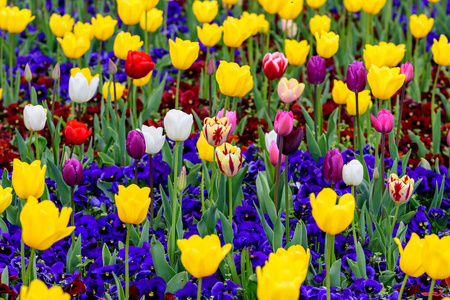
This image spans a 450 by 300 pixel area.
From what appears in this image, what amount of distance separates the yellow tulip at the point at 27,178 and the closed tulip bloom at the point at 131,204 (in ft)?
0.95

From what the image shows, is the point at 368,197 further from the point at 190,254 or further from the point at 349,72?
the point at 190,254

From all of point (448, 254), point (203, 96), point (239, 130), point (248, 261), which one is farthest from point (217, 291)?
point (203, 96)

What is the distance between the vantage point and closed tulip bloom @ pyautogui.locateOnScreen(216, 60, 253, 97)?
2680mm

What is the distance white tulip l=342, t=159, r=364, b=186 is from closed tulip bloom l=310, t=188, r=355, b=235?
1.86 feet

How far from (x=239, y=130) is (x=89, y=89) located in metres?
1.01

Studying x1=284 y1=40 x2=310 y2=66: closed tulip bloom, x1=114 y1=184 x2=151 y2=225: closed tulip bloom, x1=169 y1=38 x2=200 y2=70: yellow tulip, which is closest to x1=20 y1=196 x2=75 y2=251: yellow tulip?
x1=114 y1=184 x2=151 y2=225: closed tulip bloom

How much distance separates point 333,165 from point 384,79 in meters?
0.54

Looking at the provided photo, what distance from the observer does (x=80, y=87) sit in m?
3.00

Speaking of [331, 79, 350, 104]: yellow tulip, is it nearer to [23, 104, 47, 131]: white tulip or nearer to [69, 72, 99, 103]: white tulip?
[69, 72, 99, 103]: white tulip

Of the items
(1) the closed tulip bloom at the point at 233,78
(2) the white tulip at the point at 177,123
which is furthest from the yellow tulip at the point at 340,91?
(2) the white tulip at the point at 177,123

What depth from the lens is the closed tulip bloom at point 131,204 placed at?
1.90 m

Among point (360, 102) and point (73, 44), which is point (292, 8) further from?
point (73, 44)

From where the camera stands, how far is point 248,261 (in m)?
2.24

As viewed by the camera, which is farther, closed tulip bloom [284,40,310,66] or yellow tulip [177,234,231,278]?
closed tulip bloom [284,40,310,66]
